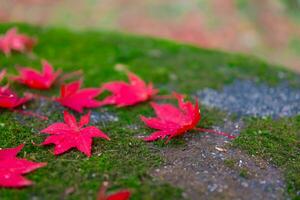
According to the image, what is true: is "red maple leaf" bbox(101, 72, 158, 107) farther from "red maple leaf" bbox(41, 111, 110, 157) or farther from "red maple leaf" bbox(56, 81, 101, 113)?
"red maple leaf" bbox(41, 111, 110, 157)

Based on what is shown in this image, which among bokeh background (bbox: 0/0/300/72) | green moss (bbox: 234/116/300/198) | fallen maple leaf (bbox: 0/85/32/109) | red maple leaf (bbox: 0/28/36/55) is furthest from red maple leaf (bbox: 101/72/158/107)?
bokeh background (bbox: 0/0/300/72)

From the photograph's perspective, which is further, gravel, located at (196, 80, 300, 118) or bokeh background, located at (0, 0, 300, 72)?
bokeh background, located at (0, 0, 300, 72)

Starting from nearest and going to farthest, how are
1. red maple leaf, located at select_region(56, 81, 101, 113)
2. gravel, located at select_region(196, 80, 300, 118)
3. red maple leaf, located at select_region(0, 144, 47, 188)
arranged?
1. red maple leaf, located at select_region(0, 144, 47, 188)
2. red maple leaf, located at select_region(56, 81, 101, 113)
3. gravel, located at select_region(196, 80, 300, 118)

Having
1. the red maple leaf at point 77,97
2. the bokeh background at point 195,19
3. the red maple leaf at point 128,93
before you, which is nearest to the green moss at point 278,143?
the red maple leaf at point 128,93

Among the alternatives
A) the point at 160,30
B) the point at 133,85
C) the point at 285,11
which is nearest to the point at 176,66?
the point at 133,85

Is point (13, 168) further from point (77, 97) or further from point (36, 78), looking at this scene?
point (36, 78)

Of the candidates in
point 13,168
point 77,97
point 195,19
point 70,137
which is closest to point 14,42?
point 77,97

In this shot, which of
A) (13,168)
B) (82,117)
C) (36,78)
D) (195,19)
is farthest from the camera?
(195,19)

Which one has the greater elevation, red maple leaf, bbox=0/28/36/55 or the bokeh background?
red maple leaf, bbox=0/28/36/55
